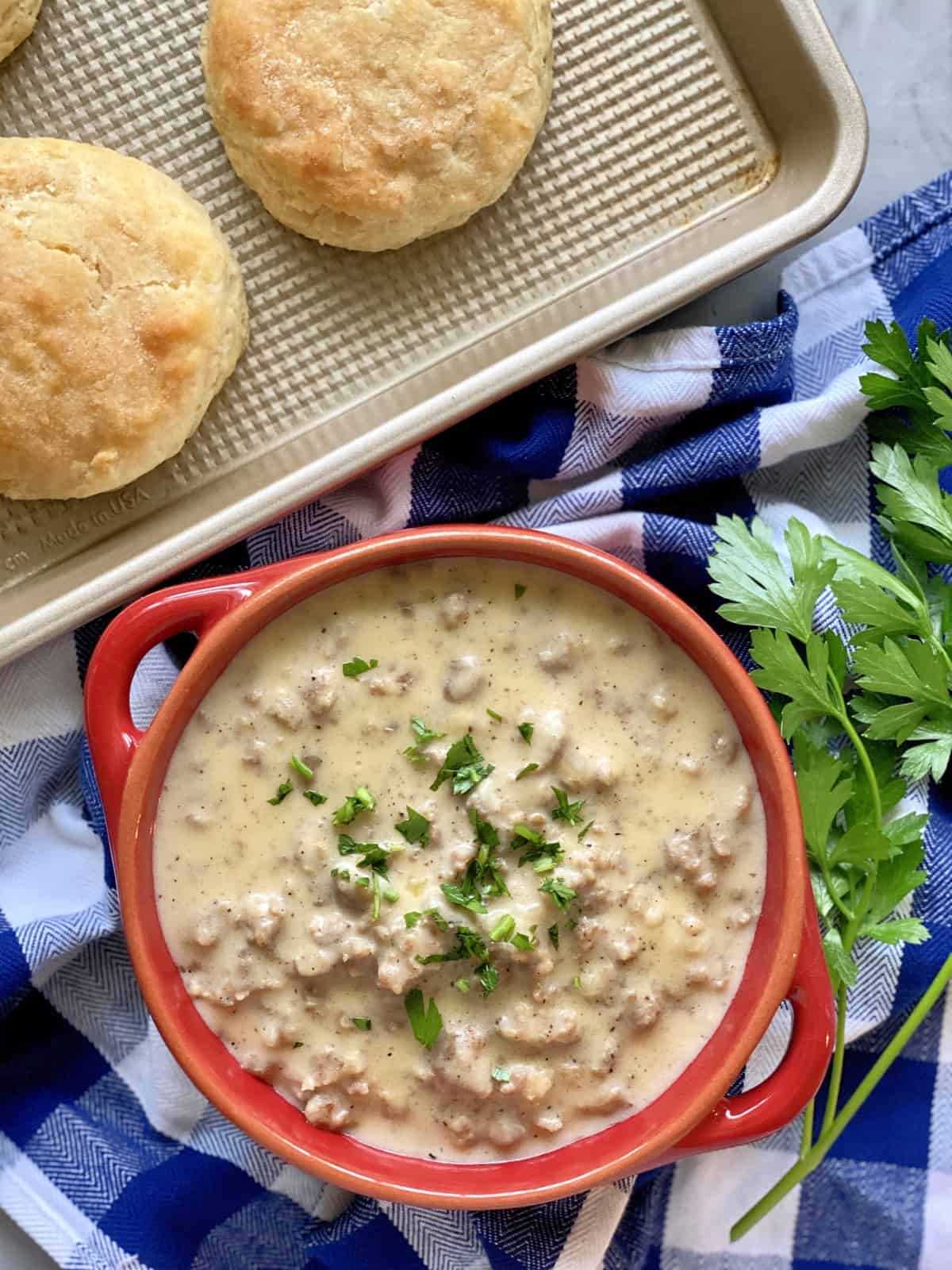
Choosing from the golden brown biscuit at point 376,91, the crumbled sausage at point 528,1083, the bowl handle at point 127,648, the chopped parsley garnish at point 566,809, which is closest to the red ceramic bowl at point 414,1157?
the bowl handle at point 127,648

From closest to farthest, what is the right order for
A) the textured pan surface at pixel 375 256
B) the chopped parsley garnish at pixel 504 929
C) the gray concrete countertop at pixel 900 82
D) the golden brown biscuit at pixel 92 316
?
the chopped parsley garnish at pixel 504 929
the golden brown biscuit at pixel 92 316
the textured pan surface at pixel 375 256
the gray concrete countertop at pixel 900 82

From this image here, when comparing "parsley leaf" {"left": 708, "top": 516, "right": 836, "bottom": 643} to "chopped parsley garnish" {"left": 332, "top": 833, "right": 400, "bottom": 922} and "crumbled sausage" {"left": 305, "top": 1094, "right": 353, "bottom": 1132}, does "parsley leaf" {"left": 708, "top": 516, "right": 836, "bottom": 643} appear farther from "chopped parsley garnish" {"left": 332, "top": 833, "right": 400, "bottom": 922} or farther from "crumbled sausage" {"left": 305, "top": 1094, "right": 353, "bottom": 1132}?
"crumbled sausage" {"left": 305, "top": 1094, "right": 353, "bottom": 1132}

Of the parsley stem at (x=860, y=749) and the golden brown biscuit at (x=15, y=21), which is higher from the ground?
the golden brown biscuit at (x=15, y=21)

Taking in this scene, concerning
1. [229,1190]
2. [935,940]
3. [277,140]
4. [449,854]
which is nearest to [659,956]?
[449,854]

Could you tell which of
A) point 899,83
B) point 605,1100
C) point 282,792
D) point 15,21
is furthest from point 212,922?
point 899,83

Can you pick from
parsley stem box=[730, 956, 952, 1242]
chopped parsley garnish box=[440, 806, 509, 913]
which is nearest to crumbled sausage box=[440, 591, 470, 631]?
chopped parsley garnish box=[440, 806, 509, 913]

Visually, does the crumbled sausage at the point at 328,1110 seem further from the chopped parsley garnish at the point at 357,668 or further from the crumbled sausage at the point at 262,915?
the chopped parsley garnish at the point at 357,668

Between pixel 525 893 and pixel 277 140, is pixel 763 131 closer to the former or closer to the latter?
pixel 277 140
